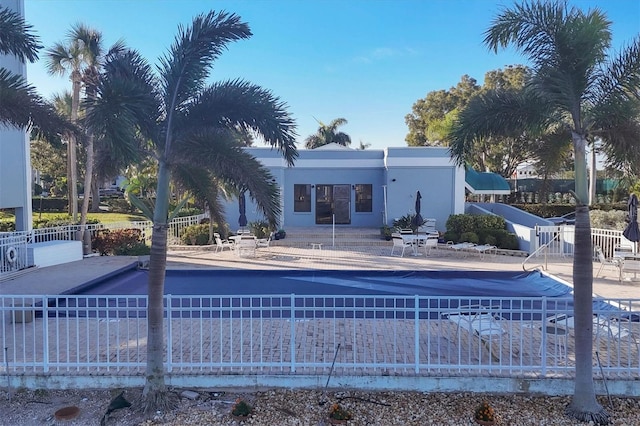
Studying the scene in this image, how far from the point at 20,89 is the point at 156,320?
21.6ft

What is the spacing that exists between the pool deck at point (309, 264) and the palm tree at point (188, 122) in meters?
7.22

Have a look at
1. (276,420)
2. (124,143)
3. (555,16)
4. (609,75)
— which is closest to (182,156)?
(124,143)

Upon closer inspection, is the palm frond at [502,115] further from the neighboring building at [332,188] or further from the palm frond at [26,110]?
the neighboring building at [332,188]

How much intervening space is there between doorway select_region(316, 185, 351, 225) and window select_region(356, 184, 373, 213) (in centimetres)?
54

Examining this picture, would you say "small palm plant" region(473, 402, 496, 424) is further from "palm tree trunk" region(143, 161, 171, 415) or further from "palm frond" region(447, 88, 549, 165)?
"palm tree trunk" region(143, 161, 171, 415)

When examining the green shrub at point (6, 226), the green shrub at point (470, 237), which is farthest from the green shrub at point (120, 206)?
the green shrub at point (470, 237)

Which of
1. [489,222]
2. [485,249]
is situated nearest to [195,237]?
[485,249]

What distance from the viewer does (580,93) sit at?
589 cm

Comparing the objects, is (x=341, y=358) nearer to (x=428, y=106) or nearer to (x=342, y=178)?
(x=342, y=178)

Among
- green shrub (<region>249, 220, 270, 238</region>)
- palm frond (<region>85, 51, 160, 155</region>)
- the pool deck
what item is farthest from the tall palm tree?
palm frond (<region>85, 51, 160, 155</region>)

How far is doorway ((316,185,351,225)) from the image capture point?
85.6 ft

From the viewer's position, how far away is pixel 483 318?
7.77 metres

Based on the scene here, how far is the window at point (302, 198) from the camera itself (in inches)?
1025

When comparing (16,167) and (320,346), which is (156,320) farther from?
(16,167)
